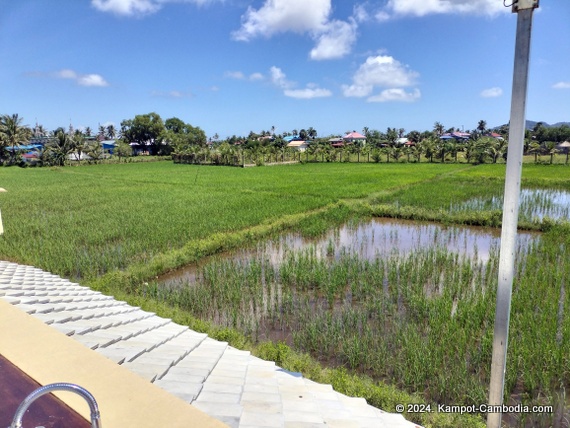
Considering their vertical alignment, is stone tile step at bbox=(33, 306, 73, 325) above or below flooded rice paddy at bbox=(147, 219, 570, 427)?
above

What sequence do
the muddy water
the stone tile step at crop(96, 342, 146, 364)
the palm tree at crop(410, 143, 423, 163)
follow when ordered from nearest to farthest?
the stone tile step at crop(96, 342, 146, 364)
the muddy water
the palm tree at crop(410, 143, 423, 163)

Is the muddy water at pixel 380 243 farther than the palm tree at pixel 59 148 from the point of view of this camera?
No

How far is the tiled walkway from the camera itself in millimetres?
2166

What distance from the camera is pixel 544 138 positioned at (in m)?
49.2

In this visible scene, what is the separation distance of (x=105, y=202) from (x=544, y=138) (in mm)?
54433

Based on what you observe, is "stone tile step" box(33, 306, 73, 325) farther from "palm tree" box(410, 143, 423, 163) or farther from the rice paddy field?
"palm tree" box(410, 143, 423, 163)

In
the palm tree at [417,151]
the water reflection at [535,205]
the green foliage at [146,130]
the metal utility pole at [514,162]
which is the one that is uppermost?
the green foliage at [146,130]

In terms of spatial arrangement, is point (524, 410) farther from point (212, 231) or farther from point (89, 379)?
point (212, 231)

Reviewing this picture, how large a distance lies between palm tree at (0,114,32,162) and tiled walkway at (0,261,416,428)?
151 feet

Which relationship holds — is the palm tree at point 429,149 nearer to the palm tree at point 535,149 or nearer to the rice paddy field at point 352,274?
the palm tree at point 535,149

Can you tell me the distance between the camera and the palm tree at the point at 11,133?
40344mm

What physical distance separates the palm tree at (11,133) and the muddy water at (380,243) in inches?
1680

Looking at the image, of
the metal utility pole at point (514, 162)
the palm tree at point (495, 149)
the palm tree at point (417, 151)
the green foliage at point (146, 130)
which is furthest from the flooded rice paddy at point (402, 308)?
the green foliage at point (146, 130)

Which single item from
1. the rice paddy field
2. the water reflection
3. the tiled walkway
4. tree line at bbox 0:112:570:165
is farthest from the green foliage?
the tiled walkway
